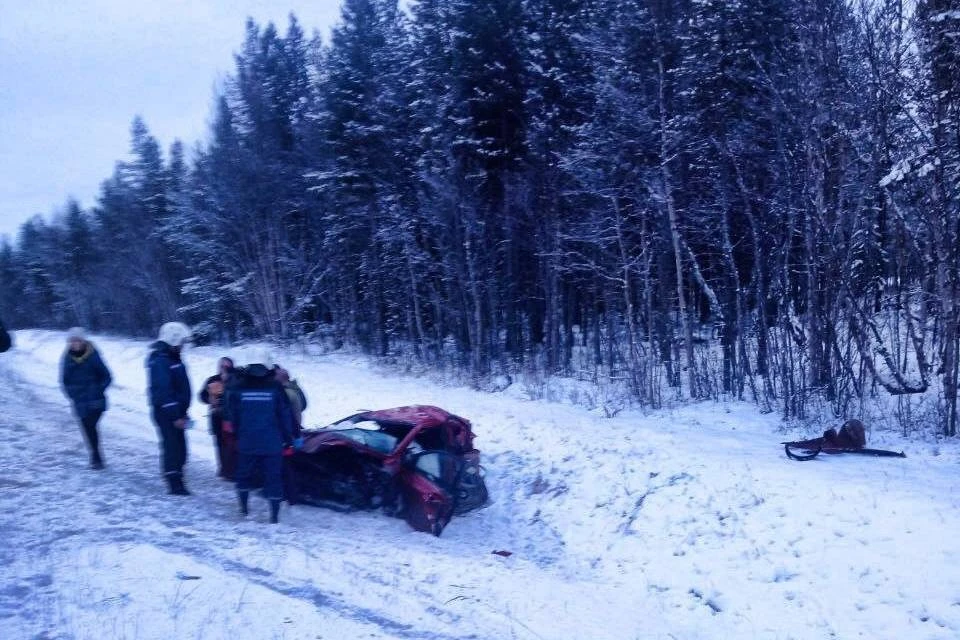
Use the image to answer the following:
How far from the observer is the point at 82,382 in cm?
935

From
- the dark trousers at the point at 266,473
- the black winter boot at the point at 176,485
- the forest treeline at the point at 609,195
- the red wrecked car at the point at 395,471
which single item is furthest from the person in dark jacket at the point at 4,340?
the forest treeline at the point at 609,195

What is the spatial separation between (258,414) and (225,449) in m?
2.27

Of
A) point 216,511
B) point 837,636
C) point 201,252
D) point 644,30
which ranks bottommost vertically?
point 837,636

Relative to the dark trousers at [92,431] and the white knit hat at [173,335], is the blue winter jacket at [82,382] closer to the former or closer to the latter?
the dark trousers at [92,431]

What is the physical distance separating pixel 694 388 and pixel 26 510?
1301 cm

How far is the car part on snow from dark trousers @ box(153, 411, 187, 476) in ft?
24.6

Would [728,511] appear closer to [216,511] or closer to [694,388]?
[216,511]

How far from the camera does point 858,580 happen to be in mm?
6074

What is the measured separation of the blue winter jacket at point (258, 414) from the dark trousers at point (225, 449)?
6.28 ft

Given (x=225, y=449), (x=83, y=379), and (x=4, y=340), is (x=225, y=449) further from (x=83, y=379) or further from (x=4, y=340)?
(x=4, y=340)

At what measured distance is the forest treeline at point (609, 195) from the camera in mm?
13719

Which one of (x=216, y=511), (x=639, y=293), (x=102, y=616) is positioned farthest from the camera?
(x=639, y=293)

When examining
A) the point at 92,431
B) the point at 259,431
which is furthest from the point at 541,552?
the point at 92,431

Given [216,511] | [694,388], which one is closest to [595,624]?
[216,511]
